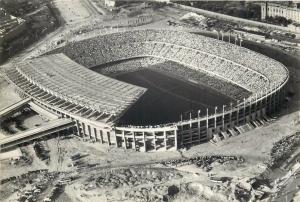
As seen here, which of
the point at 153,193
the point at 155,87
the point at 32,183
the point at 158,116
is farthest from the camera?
the point at 155,87

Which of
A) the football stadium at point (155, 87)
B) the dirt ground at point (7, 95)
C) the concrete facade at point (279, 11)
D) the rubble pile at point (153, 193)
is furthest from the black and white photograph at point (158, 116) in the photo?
the dirt ground at point (7, 95)

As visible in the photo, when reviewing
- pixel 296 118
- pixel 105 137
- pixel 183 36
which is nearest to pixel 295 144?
pixel 296 118

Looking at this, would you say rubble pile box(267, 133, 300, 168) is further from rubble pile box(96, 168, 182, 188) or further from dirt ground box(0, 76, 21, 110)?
dirt ground box(0, 76, 21, 110)

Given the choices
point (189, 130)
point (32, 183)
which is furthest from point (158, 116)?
point (32, 183)

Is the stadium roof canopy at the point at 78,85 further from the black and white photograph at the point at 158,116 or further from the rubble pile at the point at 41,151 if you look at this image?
the rubble pile at the point at 41,151

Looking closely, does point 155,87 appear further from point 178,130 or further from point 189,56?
point 178,130

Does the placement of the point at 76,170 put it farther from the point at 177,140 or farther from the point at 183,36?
the point at 183,36
